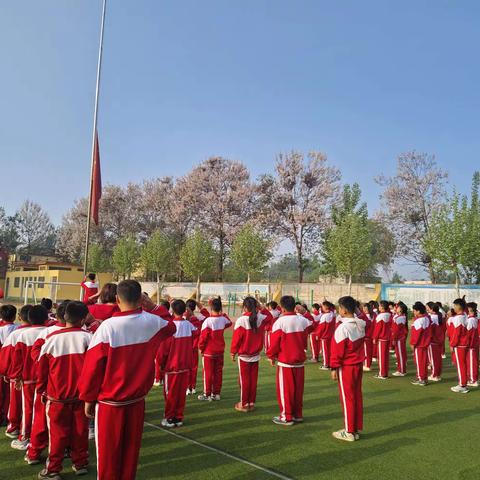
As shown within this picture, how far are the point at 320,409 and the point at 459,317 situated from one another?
421 centimetres

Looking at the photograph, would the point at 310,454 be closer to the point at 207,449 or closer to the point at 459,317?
the point at 207,449

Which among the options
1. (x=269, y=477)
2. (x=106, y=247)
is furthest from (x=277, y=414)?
(x=106, y=247)

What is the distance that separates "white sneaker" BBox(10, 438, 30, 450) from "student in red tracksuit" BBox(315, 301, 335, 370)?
26.5 ft

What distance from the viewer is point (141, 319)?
398 centimetres

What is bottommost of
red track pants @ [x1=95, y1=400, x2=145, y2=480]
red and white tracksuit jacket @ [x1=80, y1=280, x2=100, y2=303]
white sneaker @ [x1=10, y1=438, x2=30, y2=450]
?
white sneaker @ [x1=10, y1=438, x2=30, y2=450]

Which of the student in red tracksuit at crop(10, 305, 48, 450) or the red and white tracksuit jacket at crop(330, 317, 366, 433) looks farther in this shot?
the red and white tracksuit jacket at crop(330, 317, 366, 433)

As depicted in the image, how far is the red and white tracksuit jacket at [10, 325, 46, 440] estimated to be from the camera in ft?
17.8

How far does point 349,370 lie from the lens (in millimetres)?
6031

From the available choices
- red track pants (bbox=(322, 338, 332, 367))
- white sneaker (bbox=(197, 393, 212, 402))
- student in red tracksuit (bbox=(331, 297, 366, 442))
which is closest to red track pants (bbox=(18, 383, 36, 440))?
white sneaker (bbox=(197, 393, 212, 402))

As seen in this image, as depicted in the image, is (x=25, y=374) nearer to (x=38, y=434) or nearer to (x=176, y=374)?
(x=38, y=434)

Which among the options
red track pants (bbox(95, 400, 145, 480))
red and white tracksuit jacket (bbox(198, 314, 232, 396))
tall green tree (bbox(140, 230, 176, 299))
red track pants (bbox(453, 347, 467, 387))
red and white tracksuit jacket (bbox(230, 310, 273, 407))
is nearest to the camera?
red track pants (bbox(95, 400, 145, 480))

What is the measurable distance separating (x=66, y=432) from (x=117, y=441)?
1.12 m

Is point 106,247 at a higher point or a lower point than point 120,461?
higher

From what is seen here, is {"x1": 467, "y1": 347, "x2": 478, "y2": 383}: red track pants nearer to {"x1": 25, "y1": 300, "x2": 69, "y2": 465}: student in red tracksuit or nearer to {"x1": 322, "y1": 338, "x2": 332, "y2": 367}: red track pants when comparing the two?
{"x1": 322, "y1": 338, "x2": 332, "y2": 367}: red track pants
